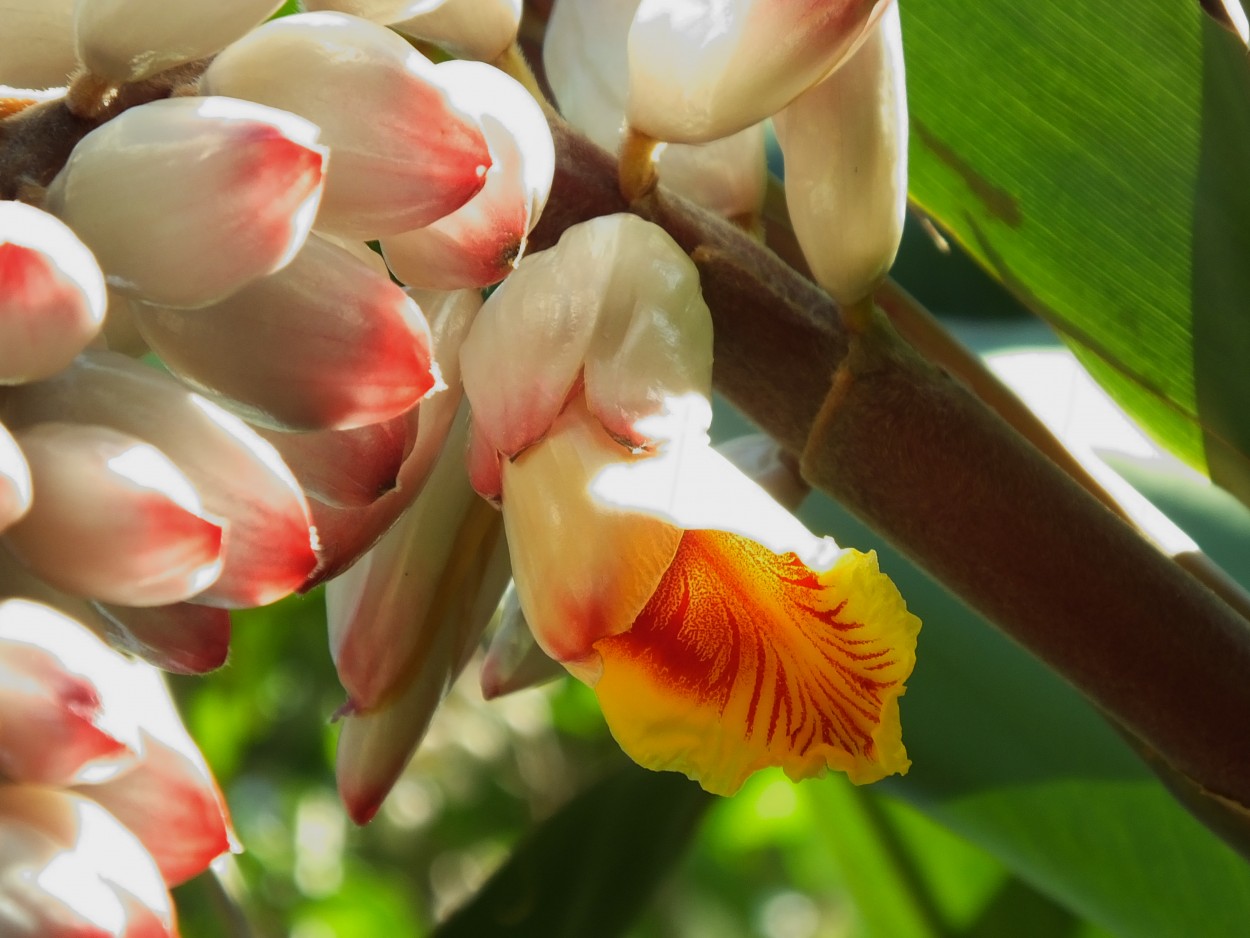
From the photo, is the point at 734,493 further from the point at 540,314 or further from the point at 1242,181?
the point at 1242,181

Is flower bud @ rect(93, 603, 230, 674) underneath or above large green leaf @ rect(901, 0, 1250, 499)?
underneath

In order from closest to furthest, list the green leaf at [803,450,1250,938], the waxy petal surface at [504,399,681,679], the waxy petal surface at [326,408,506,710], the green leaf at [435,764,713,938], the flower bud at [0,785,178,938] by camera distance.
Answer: the flower bud at [0,785,178,938]
the waxy petal surface at [504,399,681,679]
the waxy petal surface at [326,408,506,710]
the green leaf at [803,450,1250,938]
the green leaf at [435,764,713,938]

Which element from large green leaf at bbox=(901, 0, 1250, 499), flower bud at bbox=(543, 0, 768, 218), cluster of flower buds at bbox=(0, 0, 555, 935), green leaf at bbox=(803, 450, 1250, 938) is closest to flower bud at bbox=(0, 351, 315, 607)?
cluster of flower buds at bbox=(0, 0, 555, 935)

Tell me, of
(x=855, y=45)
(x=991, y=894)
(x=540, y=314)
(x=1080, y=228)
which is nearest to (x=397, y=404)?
(x=540, y=314)

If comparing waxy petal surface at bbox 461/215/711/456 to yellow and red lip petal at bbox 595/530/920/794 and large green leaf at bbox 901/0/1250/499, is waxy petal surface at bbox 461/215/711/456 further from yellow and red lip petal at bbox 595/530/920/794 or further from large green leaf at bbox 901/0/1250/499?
large green leaf at bbox 901/0/1250/499

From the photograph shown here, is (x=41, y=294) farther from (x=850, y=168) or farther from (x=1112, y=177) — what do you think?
(x=1112, y=177)

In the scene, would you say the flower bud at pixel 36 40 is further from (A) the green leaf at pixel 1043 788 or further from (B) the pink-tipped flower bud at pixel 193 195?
(A) the green leaf at pixel 1043 788
